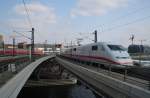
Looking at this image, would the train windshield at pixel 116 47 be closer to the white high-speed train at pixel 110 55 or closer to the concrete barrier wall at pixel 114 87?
the white high-speed train at pixel 110 55

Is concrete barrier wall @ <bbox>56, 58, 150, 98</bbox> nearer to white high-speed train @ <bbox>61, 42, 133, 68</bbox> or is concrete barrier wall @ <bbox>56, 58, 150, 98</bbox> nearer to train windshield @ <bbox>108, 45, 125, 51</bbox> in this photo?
white high-speed train @ <bbox>61, 42, 133, 68</bbox>

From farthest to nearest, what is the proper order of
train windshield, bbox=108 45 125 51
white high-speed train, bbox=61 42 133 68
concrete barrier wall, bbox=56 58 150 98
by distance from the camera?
train windshield, bbox=108 45 125 51 → white high-speed train, bbox=61 42 133 68 → concrete barrier wall, bbox=56 58 150 98

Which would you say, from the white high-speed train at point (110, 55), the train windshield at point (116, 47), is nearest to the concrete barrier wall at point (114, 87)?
the white high-speed train at point (110, 55)

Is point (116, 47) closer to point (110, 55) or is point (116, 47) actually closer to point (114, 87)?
point (110, 55)

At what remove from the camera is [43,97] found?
135 ft

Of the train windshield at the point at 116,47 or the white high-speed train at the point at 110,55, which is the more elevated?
the train windshield at the point at 116,47

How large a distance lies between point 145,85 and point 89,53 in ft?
69.2

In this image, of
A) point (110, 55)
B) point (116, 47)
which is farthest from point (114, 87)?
point (116, 47)

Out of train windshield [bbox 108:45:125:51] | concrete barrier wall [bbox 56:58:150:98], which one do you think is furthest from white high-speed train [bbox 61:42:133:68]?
concrete barrier wall [bbox 56:58:150:98]

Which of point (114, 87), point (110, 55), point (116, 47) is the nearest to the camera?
point (114, 87)

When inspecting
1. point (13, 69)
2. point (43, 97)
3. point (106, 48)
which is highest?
point (106, 48)

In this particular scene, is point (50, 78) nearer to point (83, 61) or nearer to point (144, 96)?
point (83, 61)

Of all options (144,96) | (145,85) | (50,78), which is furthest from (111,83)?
(50,78)

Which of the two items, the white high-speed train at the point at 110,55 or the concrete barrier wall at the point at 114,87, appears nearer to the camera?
the concrete barrier wall at the point at 114,87
